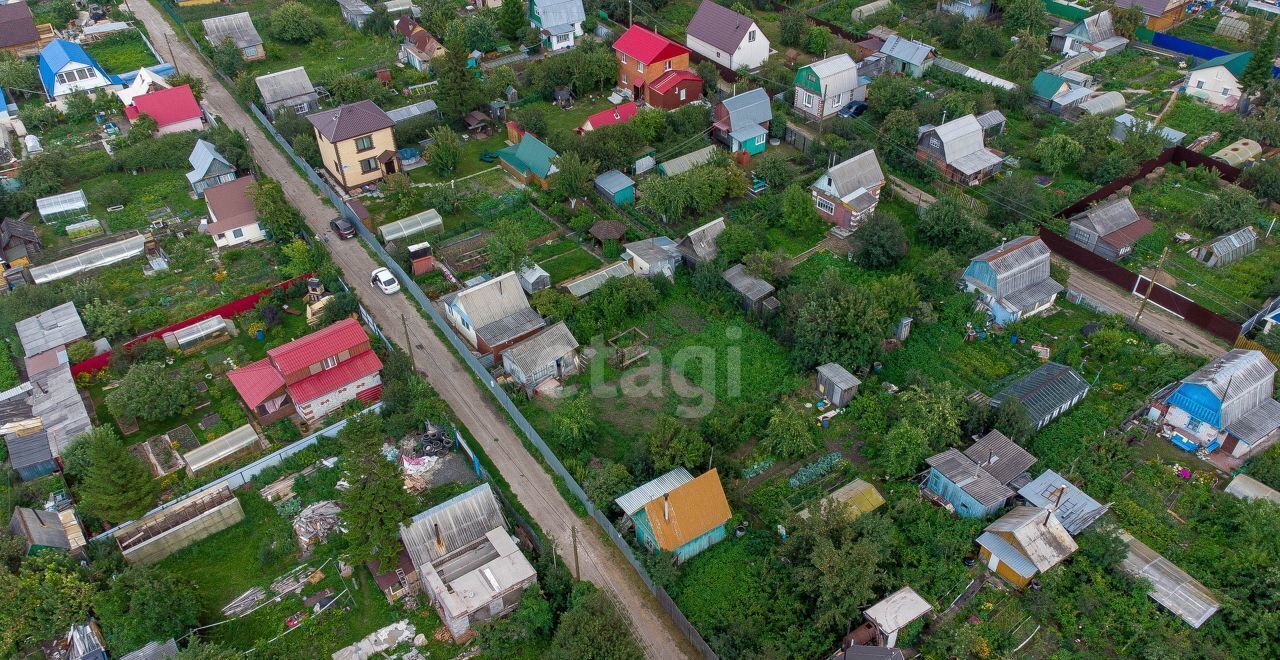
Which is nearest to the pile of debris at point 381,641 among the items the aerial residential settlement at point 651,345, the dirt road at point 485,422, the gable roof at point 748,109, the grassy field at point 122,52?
the aerial residential settlement at point 651,345

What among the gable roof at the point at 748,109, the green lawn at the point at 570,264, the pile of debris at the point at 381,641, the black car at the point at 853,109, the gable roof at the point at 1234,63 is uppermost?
the gable roof at the point at 1234,63

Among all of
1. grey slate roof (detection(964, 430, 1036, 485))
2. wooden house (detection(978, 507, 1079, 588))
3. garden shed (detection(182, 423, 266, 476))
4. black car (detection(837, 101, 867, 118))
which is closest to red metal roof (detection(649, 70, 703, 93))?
black car (detection(837, 101, 867, 118))

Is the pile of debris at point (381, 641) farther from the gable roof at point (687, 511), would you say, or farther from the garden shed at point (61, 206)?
the garden shed at point (61, 206)

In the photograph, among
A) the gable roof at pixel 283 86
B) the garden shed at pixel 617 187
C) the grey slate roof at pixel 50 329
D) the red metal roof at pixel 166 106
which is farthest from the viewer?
the gable roof at pixel 283 86

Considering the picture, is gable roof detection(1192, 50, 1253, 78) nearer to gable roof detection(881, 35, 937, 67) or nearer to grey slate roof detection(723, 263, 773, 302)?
gable roof detection(881, 35, 937, 67)

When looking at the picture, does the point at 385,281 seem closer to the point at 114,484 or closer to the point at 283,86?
the point at 114,484

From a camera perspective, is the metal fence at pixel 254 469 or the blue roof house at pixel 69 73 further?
the blue roof house at pixel 69 73

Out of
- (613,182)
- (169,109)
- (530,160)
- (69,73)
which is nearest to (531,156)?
(530,160)

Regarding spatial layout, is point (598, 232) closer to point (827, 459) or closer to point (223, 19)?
point (827, 459)
